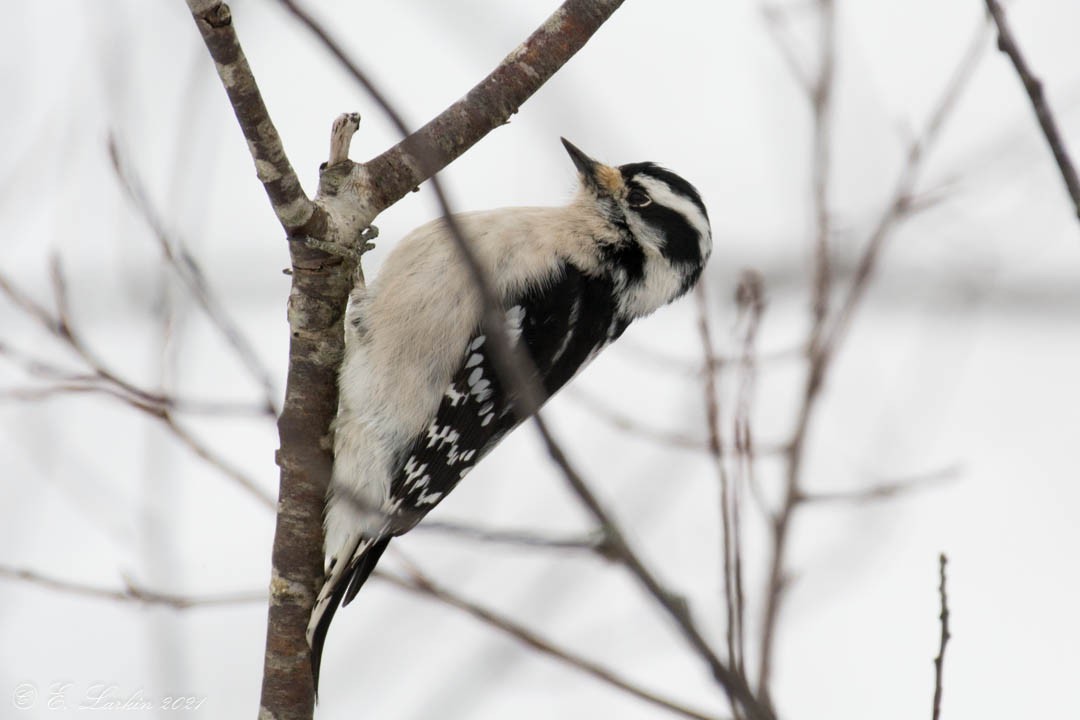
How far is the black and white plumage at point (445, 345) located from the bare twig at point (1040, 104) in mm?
2023

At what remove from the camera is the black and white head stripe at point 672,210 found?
4.59 metres

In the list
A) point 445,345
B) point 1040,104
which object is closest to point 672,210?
point 445,345

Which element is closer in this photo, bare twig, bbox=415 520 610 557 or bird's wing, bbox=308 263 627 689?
bare twig, bbox=415 520 610 557

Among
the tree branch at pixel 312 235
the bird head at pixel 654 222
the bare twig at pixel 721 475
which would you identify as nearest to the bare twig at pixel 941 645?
the bare twig at pixel 721 475

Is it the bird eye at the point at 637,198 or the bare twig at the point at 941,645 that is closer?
the bare twig at the point at 941,645

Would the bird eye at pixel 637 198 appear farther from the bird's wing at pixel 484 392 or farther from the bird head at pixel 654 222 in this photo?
the bird's wing at pixel 484 392

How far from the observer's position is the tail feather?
3598 millimetres

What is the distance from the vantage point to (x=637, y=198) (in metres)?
4.63

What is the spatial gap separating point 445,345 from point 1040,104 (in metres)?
2.44

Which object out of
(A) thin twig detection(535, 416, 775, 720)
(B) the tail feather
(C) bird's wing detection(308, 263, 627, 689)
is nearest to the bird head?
(C) bird's wing detection(308, 263, 627, 689)

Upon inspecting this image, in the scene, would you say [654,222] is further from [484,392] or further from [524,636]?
[524,636]

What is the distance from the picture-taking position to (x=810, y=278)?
12.6 feet

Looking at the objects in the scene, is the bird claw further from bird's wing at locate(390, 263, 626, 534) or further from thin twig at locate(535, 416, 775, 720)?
thin twig at locate(535, 416, 775, 720)

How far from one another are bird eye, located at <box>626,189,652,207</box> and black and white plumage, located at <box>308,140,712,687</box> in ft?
0.69
